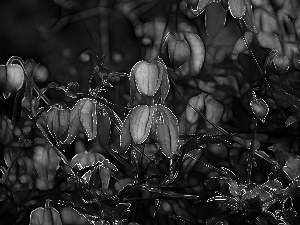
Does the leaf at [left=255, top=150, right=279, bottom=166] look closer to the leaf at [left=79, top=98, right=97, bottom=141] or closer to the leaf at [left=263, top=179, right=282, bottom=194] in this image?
the leaf at [left=263, top=179, right=282, bottom=194]

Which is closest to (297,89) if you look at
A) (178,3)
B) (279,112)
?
(279,112)

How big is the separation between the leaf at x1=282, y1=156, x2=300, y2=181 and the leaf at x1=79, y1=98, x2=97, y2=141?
1.12 ft

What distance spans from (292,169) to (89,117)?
366mm

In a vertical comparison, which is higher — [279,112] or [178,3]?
[178,3]

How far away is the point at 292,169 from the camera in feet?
3.08

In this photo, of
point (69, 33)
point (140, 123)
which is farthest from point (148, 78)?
point (69, 33)

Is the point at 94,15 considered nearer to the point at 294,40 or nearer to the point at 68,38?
the point at 68,38

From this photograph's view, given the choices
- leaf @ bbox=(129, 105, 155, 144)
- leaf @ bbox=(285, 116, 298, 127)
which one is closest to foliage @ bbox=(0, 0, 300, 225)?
leaf @ bbox=(285, 116, 298, 127)

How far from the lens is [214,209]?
1.05 metres

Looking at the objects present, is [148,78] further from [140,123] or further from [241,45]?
[241,45]

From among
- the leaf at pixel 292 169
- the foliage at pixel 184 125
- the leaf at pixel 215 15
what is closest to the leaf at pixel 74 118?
the foliage at pixel 184 125

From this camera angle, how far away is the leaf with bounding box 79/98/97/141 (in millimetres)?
940

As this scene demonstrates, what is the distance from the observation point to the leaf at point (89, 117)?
94 centimetres

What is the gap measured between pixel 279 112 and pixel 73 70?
410mm
